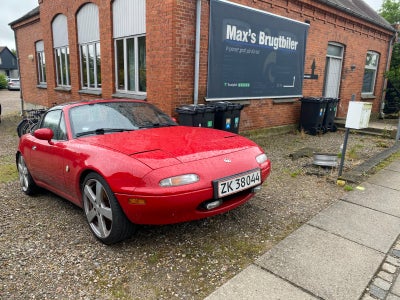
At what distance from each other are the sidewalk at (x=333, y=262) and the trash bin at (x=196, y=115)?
10.6 ft

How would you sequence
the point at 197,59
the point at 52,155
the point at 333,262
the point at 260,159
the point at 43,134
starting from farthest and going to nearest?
the point at 197,59, the point at 52,155, the point at 43,134, the point at 260,159, the point at 333,262

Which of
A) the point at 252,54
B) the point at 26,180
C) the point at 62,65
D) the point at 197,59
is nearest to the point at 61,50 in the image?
the point at 62,65

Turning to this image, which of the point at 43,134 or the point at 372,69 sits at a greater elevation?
the point at 372,69

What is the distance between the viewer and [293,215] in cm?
367

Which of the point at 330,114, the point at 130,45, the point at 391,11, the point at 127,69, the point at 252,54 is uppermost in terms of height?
the point at 391,11

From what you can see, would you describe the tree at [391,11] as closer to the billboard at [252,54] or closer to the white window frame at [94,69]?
the billboard at [252,54]

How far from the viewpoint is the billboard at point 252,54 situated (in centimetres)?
719

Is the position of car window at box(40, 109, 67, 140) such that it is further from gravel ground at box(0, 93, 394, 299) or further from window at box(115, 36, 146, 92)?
window at box(115, 36, 146, 92)

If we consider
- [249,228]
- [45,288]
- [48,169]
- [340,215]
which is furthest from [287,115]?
[45,288]

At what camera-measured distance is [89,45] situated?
1000cm

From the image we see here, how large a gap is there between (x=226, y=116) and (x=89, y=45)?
5899 millimetres

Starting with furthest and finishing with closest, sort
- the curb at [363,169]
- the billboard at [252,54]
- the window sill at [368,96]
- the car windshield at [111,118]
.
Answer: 1. the window sill at [368,96]
2. the billboard at [252,54]
3. the curb at [363,169]
4. the car windshield at [111,118]

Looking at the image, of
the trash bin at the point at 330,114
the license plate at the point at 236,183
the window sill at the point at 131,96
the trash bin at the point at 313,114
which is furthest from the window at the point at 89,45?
the license plate at the point at 236,183

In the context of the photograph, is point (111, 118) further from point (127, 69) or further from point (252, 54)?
point (252, 54)
